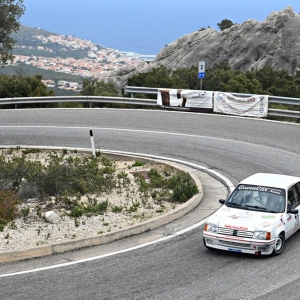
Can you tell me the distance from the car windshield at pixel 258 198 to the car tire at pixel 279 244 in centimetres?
64

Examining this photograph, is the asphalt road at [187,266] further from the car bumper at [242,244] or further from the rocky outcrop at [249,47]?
the rocky outcrop at [249,47]

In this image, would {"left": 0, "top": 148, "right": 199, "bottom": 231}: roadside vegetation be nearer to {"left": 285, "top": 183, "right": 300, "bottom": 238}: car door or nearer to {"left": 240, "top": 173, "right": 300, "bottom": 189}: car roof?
{"left": 240, "top": 173, "right": 300, "bottom": 189}: car roof

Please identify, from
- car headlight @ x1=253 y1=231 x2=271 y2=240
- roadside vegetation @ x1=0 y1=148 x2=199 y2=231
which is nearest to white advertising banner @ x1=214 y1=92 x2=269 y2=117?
roadside vegetation @ x1=0 y1=148 x2=199 y2=231

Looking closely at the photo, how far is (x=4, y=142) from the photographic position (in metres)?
22.8

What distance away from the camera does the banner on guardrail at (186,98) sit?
27.2 meters

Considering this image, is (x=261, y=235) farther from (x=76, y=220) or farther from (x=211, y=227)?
(x=76, y=220)

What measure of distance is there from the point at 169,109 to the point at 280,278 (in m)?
18.9

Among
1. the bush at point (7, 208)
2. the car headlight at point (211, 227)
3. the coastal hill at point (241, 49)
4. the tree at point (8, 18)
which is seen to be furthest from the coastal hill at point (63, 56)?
the car headlight at point (211, 227)

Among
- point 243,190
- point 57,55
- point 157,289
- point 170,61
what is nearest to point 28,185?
point 243,190

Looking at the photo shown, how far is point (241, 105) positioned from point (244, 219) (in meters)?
15.4

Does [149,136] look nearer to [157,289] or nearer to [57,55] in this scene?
[157,289]

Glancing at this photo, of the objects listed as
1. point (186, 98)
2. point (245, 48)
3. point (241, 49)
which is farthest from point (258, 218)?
point (241, 49)

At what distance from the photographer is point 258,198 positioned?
12258 mm

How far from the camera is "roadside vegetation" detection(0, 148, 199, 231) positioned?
13812 mm
